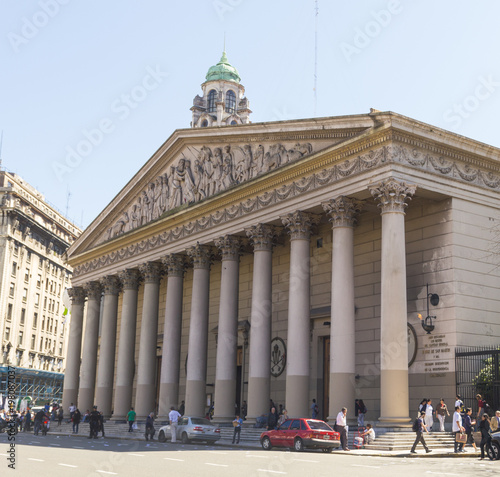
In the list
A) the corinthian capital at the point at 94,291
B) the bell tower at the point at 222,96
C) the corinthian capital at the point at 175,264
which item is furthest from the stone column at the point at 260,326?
the bell tower at the point at 222,96

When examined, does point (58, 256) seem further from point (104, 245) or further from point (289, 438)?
point (289, 438)

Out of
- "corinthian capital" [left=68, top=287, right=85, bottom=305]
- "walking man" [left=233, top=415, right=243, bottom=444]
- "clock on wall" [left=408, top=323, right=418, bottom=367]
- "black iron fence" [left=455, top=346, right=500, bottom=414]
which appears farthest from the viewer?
"corinthian capital" [left=68, top=287, right=85, bottom=305]

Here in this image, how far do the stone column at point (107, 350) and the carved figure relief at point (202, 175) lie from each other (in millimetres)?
3888

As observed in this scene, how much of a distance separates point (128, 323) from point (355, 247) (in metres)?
18.1

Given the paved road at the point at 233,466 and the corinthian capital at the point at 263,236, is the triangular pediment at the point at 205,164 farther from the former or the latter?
the paved road at the point at 233,466

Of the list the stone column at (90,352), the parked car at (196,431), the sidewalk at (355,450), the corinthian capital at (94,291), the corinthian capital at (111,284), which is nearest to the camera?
the sidewalk at (355,450)

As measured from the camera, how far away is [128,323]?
148 feet

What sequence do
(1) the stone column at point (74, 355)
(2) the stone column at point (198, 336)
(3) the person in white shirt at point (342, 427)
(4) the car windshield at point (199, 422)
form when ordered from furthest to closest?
1. (1) the stone column at point (74, 355)
2. (2) the stone column at point (198, 336)
3. (4) the car windshield at point (199, 422)
4. (3) the person in white shirt at point (342, 427)

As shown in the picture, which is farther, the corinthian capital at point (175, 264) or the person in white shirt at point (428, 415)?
the corinthian capital at point (175, 264)

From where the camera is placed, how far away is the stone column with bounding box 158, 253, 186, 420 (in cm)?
3909

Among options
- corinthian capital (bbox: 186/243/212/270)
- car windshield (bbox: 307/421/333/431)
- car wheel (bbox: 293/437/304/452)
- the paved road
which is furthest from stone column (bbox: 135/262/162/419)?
the paved road

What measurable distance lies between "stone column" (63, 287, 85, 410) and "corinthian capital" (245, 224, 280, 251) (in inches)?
888

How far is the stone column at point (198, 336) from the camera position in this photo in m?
37.1

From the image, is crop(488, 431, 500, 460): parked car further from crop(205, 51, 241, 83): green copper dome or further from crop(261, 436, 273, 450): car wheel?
crop(205, 51, 241, 83): green copper dome
